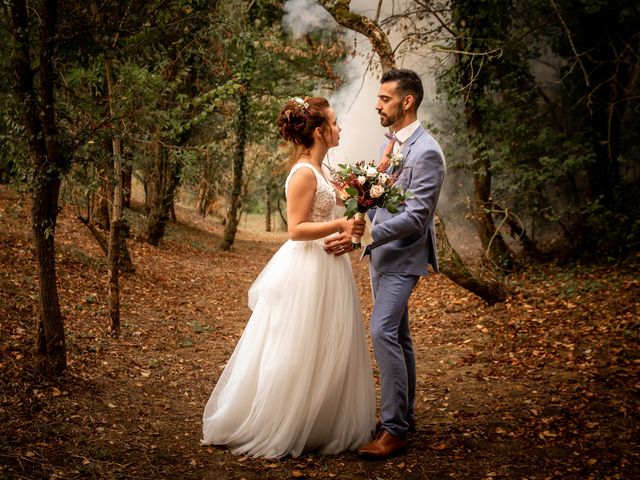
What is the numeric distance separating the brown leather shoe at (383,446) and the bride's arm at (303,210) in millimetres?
1487

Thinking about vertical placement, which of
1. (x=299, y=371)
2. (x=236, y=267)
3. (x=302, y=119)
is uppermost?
(x=302, y=119)

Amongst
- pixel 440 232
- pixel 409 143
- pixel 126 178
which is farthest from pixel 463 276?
pixel 126 178

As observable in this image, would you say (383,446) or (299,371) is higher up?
(299,371)

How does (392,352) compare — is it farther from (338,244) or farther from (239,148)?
(239,148)

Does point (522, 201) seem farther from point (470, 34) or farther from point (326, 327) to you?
point (326, 327)

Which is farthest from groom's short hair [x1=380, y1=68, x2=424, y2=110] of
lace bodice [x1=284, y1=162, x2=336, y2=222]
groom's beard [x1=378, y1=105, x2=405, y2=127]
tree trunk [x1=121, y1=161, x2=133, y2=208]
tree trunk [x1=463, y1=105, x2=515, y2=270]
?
tree trunk [x1=463, y1=105, x2=515, y2=270]

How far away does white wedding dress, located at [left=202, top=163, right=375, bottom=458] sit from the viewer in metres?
3.70

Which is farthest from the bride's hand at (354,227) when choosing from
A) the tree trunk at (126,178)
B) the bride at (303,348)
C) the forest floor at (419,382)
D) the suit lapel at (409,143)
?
the tree trunk at (126,178)

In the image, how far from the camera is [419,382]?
557 centimetres

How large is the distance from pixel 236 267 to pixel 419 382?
9293 mm

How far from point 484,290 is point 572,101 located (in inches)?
224

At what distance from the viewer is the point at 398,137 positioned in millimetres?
3943

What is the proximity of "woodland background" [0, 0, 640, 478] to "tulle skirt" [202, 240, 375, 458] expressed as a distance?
0.68 feet

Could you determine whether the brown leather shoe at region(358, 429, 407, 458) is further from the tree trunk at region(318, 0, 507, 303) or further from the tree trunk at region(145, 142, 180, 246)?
the tree trunk at region(145, 142, 180, 246)
